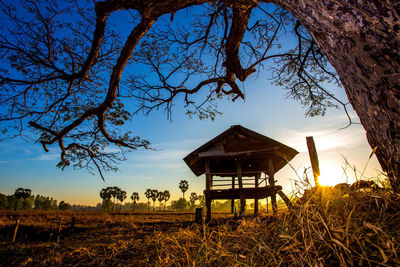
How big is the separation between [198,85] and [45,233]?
1265 cm

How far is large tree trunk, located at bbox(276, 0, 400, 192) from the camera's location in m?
1.05

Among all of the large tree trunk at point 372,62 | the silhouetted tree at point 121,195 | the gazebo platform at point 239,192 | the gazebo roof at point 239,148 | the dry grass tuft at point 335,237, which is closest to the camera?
the dry grass tuft at point 335,237

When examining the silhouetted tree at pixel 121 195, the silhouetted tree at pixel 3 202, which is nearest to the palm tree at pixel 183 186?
the silhouetted tree at pixel 121 195

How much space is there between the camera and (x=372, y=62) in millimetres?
1114

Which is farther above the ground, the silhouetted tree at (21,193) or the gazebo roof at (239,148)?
the gazebo roof at (239,148)

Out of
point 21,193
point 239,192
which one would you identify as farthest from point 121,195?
point 239,192

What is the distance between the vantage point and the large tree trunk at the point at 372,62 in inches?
41.4

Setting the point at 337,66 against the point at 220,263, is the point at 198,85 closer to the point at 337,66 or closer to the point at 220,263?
the point at 337,66

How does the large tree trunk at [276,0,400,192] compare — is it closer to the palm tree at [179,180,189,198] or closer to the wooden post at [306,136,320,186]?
the wooden post at [306,136,320,186]

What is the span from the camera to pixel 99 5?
3.30 m

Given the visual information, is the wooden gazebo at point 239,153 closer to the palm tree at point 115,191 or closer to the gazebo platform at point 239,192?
the gazebo platform at point 239,192

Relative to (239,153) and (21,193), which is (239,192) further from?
(21,193)

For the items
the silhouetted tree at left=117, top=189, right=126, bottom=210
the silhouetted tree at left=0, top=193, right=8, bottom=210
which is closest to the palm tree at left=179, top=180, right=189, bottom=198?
the silhouetted tree at left=117, top=189, right=126, bottom=210

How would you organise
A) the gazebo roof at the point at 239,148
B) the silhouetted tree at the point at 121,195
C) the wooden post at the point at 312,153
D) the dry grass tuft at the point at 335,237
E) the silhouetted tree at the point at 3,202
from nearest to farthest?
the dry grass tuft at the point at 335,237 < the wooden post at the point at 312,153 < the gazebo roof at the point at 239,148 < the silhouetted tree at the point at 3,202 < the silhouetted tree at the point at 121,195
